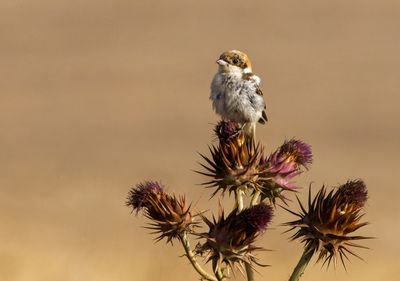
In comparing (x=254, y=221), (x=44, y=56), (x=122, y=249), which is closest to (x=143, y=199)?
(x=254, y=221)

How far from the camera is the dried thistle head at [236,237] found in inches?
331

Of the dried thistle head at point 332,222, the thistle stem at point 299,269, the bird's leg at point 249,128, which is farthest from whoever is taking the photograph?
the bird's leg at point 249,128

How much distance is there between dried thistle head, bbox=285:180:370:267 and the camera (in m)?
8.62

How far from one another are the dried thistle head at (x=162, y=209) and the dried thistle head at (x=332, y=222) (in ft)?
2.86

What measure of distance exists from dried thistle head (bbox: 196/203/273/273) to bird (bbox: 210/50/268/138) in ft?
6.02

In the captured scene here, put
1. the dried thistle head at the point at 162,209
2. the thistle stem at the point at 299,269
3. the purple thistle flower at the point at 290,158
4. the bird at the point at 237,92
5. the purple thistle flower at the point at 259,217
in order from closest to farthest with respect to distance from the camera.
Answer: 1. the thistle stem at the point at 299,269
2. the purple thistle flower at the point at 259,217
3. the dried thistle head at the point at 162,209
4. the purple thistle flower at the point at 290,158
5. the bird at the point at 237,92

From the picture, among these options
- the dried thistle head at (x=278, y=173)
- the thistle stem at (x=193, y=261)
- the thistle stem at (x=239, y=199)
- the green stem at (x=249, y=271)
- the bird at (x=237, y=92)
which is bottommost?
the thistle stem at (x=193, y=261)

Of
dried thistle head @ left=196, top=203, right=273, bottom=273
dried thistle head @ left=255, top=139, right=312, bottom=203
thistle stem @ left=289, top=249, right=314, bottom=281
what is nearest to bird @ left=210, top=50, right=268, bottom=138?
dried thistle head @ left=255, top=139, right=312, bottom=203

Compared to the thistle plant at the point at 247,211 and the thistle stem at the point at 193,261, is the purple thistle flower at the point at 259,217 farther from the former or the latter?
the thistle stem at the point at 193,261

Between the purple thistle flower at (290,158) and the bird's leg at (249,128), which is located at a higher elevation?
the bird's leg at (249,128)

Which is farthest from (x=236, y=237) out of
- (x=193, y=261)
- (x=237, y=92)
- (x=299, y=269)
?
(x=237, y=92)

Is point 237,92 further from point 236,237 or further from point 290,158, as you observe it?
point 236,237

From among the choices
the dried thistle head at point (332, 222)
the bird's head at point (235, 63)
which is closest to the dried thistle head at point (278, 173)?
the dried thistle head at point (332, 222)

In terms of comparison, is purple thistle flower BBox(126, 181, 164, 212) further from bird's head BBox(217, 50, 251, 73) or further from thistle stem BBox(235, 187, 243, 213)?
bird's head BBox(217, 50, 251, 73)
